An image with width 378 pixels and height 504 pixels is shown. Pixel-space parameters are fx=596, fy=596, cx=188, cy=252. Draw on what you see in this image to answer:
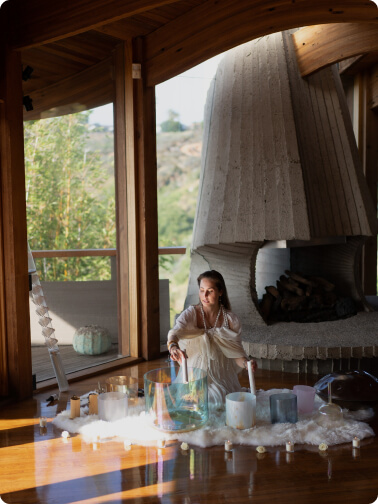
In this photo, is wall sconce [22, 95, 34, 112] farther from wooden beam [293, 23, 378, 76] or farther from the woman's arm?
wooden beam [293, 23, 378, 76]

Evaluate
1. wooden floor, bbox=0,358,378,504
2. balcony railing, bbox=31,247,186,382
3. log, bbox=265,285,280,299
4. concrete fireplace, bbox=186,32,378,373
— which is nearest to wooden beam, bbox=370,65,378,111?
concrete fireplace, bbox=186,32,378,373

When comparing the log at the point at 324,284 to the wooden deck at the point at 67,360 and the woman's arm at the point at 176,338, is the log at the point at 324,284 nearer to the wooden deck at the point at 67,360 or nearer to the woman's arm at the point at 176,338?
the wooden deck at the point at 67,360

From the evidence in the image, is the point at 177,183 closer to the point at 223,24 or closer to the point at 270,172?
A: the point at 270,172

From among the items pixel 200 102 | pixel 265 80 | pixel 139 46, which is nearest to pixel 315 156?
pixel 265 80

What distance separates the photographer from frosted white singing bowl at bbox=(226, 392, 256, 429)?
3061 millimetres

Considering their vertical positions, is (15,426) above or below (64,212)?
below

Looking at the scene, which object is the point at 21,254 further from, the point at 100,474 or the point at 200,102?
the point at 200,102

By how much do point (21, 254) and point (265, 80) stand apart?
8.03 feet

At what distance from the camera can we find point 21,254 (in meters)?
3.80

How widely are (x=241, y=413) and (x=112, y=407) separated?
2.32 feet

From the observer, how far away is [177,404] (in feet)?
10.2

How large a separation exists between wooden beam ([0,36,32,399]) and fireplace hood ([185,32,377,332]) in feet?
4.97

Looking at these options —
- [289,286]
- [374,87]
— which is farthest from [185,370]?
[374,87]

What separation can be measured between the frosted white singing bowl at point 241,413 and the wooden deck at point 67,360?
5.15 feet
